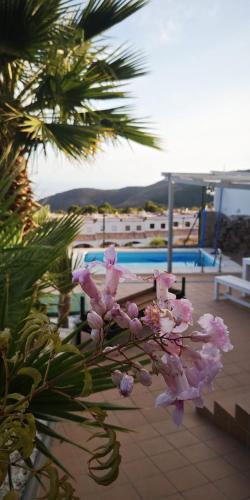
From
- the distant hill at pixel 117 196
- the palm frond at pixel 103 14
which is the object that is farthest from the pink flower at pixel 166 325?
the distant hill at pixel 117 196

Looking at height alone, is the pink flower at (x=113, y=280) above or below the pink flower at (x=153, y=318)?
above

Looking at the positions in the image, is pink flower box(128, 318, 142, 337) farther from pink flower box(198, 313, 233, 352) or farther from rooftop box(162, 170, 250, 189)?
rooftop box(162, 170, 250, 189)

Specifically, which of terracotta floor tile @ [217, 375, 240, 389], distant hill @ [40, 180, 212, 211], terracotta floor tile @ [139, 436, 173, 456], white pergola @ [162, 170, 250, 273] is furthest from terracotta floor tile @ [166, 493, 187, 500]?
distant hill @ [40, 180, 212, 211]

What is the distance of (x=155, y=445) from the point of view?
3559 mm

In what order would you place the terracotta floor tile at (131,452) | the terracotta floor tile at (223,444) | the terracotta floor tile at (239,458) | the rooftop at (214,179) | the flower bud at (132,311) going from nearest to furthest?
the flower bud at (132,311) < the terracotta floor tile at (239,458) < the terracotta floor tile at (131,452) < the terracotta floor tile at (223,444) < the rooftop at (214,179)

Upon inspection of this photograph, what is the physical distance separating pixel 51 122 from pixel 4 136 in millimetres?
568

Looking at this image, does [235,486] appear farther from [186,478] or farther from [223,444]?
[223,444]

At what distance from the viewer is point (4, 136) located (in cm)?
489

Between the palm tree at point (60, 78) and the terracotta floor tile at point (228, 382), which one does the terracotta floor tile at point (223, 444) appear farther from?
the palm tree at point (60, 78)

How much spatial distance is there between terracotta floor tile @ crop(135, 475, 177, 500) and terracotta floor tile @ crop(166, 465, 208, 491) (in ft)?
0.17

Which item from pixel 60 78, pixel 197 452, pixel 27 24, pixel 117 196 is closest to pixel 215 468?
pixel 197 452

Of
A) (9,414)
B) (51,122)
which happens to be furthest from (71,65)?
(9,414)

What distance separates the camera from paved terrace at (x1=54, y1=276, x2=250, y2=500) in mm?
2988

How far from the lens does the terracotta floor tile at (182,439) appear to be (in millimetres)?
3576
